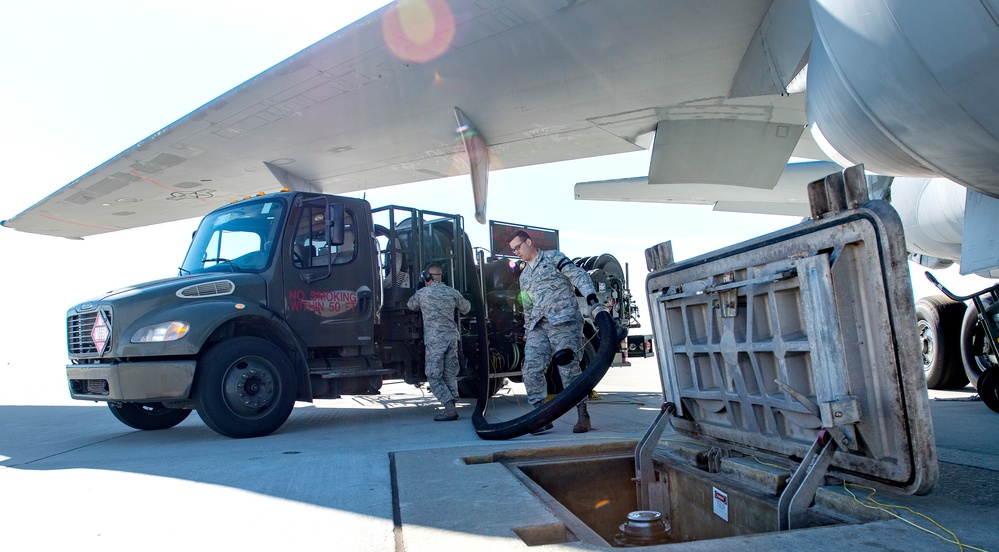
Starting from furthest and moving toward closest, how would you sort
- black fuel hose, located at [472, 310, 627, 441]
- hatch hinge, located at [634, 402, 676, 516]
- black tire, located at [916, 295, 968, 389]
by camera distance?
black tire, located at [916, 295, 968, 389] → black fuel hose, located at [472, 310, 627, 441] → hatch hinge, located at [634, 402, 676, 516]

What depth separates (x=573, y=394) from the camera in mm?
4070

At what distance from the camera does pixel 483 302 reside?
21.9 feet

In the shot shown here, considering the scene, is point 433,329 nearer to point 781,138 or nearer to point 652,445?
point 652,445

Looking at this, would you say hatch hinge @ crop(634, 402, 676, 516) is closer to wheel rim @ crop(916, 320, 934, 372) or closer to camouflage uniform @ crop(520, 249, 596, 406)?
camouflage uniform @ crop(520, 249, 596, 406)

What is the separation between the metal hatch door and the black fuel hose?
1084 mm

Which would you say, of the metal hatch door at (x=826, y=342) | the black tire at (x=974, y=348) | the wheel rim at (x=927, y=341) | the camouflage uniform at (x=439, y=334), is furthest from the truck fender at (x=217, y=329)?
the wheel rim at (x=927, y=341)

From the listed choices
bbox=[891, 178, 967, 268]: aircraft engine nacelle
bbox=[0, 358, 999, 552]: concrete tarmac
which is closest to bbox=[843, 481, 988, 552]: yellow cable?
bbox=[0, 358, 999, 552]: concrete tarmac

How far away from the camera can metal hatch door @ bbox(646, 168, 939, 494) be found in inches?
83.6

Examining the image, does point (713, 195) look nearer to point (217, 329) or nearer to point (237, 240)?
point (237, 240)

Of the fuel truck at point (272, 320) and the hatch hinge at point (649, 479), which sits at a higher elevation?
the fuel truck at point (272, 320)

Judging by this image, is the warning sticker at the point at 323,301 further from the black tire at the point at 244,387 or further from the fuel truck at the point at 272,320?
the black tire at the point at 244,387

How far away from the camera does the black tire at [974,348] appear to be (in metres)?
6.58

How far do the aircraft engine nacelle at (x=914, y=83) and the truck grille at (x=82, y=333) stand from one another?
5594 mm

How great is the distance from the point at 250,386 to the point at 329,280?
4.02 feet
